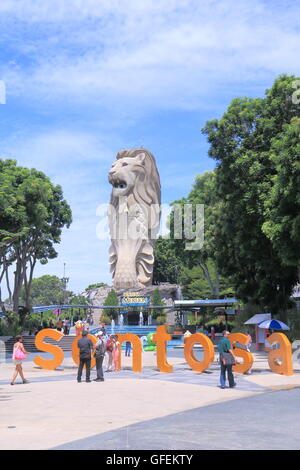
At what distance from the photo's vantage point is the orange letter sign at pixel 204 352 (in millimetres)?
18828

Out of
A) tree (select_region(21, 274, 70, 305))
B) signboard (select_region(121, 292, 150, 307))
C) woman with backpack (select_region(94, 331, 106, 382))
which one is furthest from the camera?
tree (select_region(21, 274, 70, 305))

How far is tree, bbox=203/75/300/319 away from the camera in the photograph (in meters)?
26.2

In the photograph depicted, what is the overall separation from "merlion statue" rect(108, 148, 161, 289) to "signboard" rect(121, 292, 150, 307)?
6.19 meters

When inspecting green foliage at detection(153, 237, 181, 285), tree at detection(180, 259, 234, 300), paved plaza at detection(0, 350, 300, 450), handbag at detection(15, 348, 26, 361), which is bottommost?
paved plaza at detection(0, 350, 300, 450)

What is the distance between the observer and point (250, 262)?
31.0m

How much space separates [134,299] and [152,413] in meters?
47.8

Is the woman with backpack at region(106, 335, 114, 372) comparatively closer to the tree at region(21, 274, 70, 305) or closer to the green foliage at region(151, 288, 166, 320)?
the green foliage at region(151, 288, 166, 320)

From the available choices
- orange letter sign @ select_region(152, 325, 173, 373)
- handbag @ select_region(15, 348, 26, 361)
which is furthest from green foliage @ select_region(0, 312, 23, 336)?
handbag @ select_region(15, 348, 26, 361)

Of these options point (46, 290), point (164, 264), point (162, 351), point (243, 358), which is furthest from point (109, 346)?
point (46, 290)

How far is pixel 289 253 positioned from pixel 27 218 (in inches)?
663

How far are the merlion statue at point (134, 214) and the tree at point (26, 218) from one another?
26389 millimetres

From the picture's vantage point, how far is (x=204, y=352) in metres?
19.2
